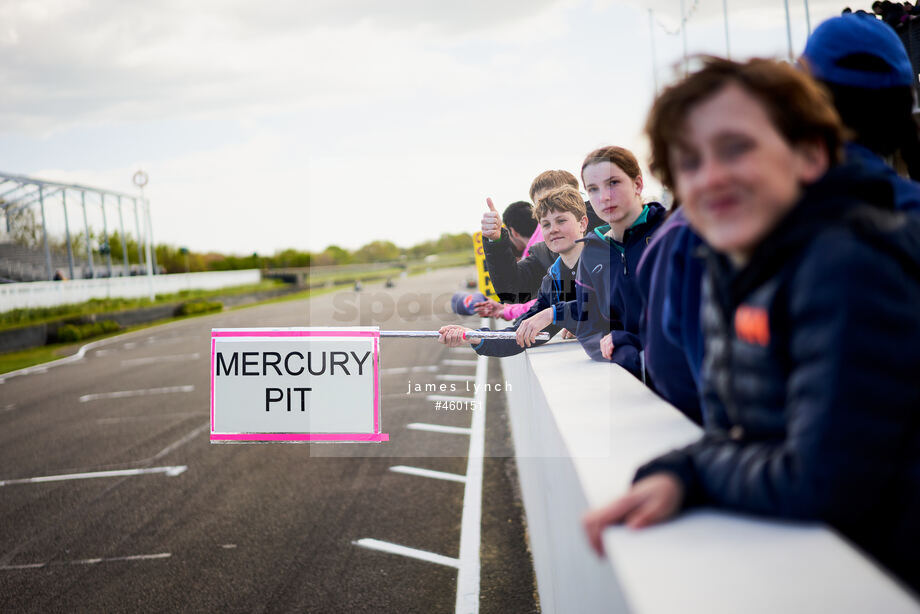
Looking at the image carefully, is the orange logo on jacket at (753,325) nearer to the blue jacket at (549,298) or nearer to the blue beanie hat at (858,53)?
the blue beanie hat at (858,53)

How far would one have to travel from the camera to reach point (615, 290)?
318cm

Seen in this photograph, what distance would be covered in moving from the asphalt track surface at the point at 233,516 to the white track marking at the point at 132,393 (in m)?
0.65

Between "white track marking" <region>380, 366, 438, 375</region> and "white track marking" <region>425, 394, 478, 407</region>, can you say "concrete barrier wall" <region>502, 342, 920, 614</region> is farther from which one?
"white track marking" <region>380, 366, 438, 375</region>

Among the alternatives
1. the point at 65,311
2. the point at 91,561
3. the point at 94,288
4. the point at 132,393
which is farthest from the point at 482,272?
the point at 94,288

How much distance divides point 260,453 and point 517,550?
13.3ft

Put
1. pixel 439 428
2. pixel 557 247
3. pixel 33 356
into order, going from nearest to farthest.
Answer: pixel 557 247 → pixel 439 428 → pixel 33 356

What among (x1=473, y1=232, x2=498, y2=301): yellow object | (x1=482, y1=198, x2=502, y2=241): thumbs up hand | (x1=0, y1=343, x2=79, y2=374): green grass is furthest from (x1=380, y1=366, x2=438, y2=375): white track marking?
(x1=0, y1=343, x2=79, y2=374): green grass

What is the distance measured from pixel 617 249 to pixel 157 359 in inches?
585

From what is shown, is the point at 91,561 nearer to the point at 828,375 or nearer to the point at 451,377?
the point at 828,375

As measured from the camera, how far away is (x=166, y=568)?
463 centimetres

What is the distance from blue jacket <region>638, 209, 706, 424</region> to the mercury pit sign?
1952 millimetres

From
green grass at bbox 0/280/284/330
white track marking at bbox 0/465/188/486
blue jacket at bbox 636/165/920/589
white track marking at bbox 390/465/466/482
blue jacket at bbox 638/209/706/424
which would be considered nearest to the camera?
blue jacket at bbox 636/165/920/589

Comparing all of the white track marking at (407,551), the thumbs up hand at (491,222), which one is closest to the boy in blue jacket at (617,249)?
the white track marking at (407,551)

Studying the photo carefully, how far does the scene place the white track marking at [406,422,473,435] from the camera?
26.4 feet
